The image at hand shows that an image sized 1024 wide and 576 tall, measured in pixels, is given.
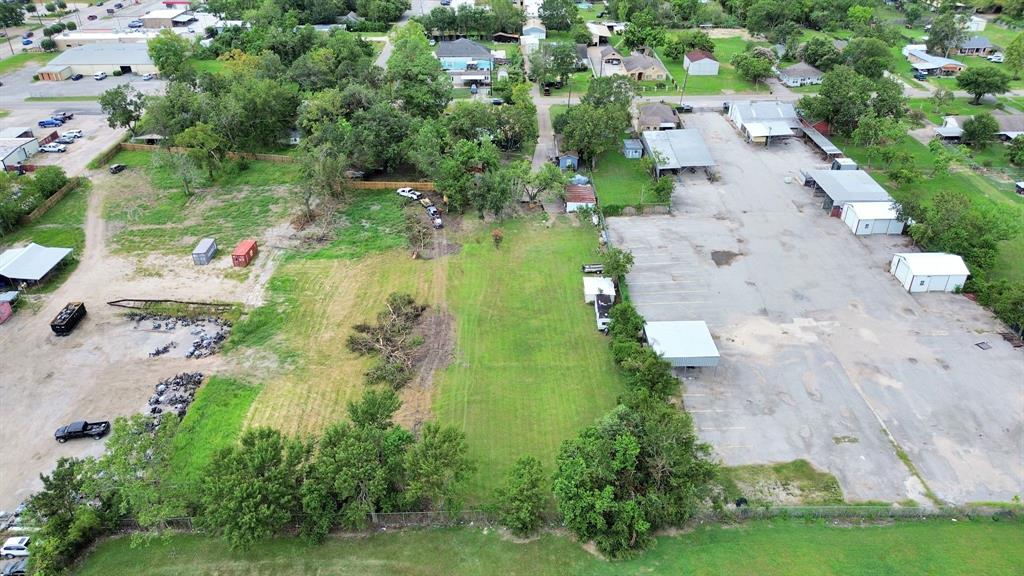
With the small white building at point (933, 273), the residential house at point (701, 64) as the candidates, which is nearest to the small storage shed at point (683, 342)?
the small white building at point (933, 273)

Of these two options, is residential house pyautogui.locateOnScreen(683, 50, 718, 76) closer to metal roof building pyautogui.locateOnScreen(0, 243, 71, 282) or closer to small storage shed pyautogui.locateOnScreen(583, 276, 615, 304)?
small storage shed pyautogui.locateOnScreen(583, 276, 615, 304)

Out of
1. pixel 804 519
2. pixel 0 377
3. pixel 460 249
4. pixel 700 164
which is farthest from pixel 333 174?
pixel 804 519

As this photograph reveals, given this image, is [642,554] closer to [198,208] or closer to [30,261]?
[30,261]

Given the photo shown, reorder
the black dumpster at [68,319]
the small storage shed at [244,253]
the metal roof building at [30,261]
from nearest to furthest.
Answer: the black dumpster at [68,319]
the metal roof building at [30,261]
the small storage shed at [244,253]

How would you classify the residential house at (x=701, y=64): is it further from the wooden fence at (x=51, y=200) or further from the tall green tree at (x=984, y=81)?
the wooden fence at (x=51, y=200)

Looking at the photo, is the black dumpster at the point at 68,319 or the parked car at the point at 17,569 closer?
the parked car at the point at 17,569

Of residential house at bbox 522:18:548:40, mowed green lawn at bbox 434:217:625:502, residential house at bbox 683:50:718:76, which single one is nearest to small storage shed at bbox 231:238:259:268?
mowed green lawn at bbox 434:217:625:502

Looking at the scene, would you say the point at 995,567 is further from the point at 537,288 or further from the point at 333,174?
the point at 333,174

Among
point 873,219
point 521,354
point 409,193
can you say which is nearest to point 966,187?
point 873,219
